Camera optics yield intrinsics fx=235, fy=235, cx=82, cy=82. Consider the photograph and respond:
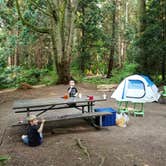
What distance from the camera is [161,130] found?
557 cm

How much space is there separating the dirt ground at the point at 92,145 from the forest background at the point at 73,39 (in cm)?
554

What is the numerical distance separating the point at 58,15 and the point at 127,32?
821cm

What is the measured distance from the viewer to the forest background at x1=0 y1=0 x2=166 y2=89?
11.5 m

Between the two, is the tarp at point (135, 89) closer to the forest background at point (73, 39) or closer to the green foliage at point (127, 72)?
the forest background at point (73, 39)

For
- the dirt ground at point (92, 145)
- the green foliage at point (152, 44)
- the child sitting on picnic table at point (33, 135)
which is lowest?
the dirt ground at point (92, 145)

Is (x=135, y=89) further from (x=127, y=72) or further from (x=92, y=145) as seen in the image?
(x=127, y=72)

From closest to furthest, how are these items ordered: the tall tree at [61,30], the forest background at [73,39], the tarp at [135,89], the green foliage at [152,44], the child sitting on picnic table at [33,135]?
the child sitting on picnic table at [33,135] → the tarp at [135,89] → the green foliage at [152,44] → the forest background at [73,39] → the tall tree at [61,30]

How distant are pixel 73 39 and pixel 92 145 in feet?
32.3

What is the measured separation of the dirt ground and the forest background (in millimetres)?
5545

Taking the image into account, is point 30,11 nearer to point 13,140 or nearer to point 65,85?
point 65,85

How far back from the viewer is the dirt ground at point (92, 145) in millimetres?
3932

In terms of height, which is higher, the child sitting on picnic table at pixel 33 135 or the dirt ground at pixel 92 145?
the child sitting on picnic table at pixel 33 135

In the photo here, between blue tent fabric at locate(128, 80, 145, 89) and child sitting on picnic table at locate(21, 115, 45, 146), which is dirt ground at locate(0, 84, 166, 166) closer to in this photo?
child sitting on picnic table at locate(21, 115, 45, 146)

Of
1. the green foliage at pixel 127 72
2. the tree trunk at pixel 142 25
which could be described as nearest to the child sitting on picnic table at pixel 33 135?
the tree trunk at pixel 142 25
